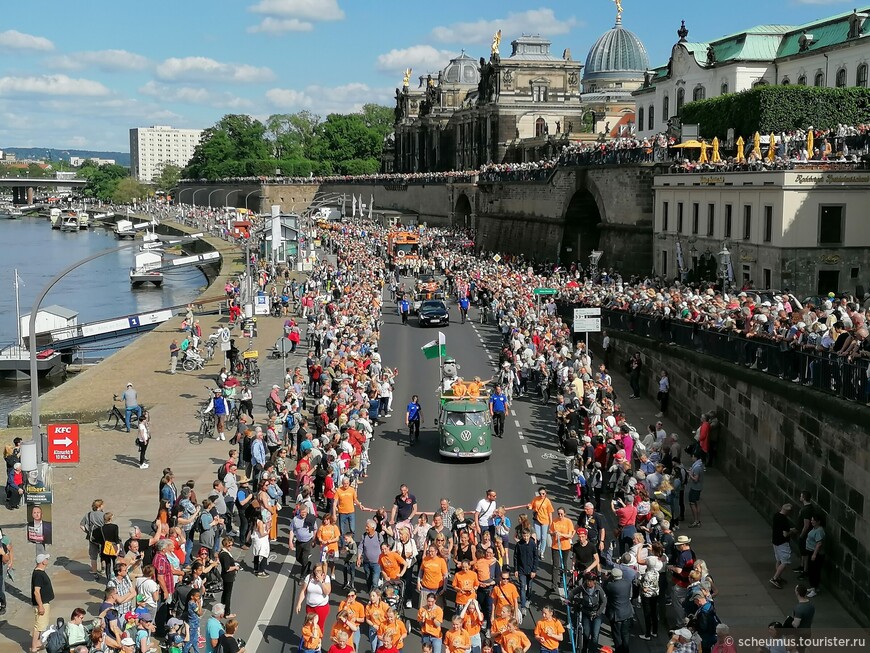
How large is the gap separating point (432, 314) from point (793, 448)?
27571 millimetres

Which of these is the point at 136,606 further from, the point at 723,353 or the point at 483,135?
the point at 483,135

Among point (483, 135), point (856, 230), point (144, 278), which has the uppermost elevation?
point (483, 135)

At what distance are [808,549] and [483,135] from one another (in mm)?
93562

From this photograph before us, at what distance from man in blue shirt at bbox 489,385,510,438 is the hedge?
71.3 ft

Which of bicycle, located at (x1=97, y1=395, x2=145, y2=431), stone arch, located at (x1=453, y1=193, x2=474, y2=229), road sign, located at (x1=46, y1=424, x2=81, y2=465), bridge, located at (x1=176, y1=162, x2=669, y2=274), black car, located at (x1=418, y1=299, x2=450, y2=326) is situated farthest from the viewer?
stone arch, located at (x1=453, y1=193, x2=474, y2=229)

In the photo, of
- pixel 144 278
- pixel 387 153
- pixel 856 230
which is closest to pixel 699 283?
pixel 856 230

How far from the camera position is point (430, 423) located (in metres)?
27.9

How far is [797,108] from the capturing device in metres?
42.1

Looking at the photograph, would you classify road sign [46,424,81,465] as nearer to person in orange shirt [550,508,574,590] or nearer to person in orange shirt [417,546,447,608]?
person in orange shirt [417,546,447,608]

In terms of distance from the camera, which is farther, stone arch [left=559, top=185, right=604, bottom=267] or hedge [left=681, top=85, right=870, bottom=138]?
stone arch [left=559, top=185, right=604, bottom=267]

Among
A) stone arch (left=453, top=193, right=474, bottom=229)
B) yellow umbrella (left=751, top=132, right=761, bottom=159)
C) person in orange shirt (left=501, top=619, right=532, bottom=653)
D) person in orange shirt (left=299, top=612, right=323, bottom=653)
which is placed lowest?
person in orange shirt (left=299, top=612, right=323, bottom=653)

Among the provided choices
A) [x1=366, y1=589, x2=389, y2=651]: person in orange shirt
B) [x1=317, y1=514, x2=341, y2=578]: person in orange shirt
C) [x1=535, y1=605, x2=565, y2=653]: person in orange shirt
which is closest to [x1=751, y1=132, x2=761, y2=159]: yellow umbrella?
[x1=317, y1=514, x2=341, y2=578]: person in orange shirt

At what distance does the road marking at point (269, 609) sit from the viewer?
1463 cm

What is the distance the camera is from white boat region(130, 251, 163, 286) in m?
89.7
